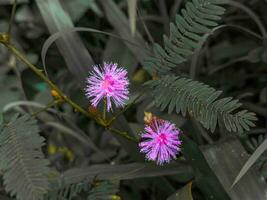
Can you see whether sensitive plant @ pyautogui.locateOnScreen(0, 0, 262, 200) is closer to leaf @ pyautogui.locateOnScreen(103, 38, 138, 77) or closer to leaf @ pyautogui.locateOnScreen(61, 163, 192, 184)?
leaf @ pyautogui.locateOnScreen(61, 163, 192, 184)

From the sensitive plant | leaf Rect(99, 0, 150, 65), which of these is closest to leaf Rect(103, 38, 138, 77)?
leaf Rect(99, 0, 150, 65)

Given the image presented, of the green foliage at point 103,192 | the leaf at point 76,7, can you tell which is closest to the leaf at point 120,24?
the leaf at point 76,7

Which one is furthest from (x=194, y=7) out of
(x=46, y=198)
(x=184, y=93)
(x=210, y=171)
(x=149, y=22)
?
(x=149, y=22)

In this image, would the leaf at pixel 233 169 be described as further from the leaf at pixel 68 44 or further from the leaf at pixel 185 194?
the leaf at pixel 68 44

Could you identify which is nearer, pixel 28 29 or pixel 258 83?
pixel 258 83

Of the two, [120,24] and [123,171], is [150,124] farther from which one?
[120,24]

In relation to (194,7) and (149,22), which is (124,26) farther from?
(194,7)
